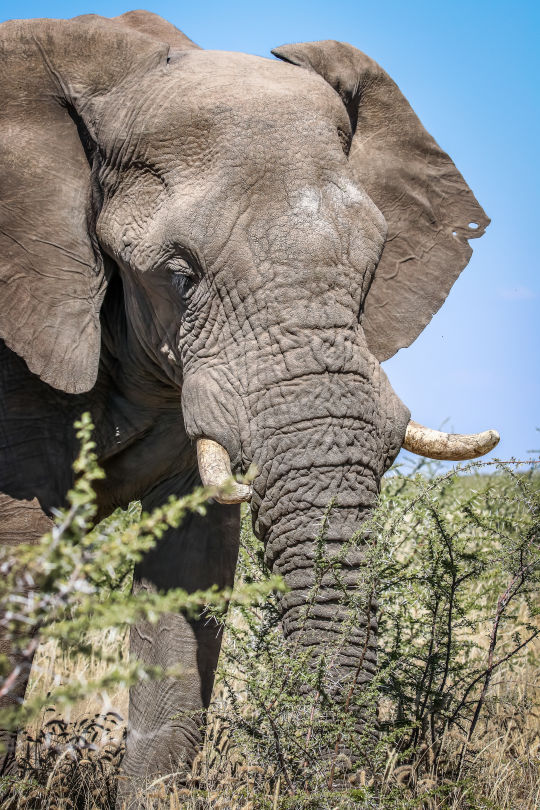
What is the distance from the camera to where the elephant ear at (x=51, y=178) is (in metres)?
4.12

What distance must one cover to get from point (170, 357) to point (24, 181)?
96 cm

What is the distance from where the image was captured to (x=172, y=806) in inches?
132

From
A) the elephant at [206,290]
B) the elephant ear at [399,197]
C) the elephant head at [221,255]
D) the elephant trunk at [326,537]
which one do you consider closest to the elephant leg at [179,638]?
the elephant at [206,290]

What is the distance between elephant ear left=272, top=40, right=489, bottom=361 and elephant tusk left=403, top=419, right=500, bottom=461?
0.83m

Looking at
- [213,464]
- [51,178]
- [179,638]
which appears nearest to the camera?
[213,464]

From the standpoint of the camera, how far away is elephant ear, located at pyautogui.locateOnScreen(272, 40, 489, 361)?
464 cm

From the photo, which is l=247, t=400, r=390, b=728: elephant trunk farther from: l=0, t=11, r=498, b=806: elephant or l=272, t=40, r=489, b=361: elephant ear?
l=272, t=40, r=489, b=361: elephant ear

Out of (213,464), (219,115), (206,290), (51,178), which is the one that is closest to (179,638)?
(213,464)

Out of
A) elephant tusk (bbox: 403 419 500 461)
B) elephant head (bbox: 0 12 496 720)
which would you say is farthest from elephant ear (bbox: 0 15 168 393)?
elephant tusk (bbox: 403 419 500 461)

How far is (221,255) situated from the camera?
3.64 metres

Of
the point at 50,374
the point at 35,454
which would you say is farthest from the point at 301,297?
the point at 35,454

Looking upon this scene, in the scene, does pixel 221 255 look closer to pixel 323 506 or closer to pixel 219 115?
pixel 219 115

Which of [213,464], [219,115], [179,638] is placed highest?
[219,115]

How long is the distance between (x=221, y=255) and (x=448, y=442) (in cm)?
112
